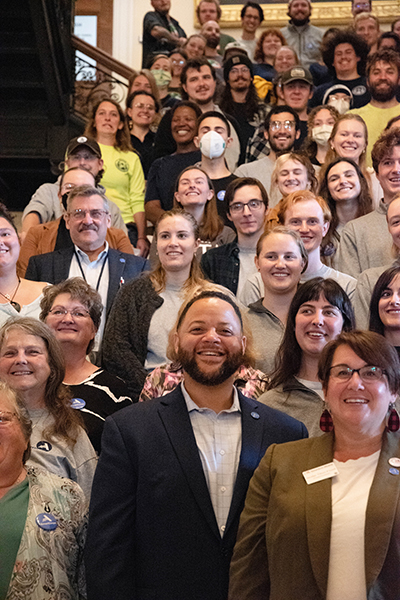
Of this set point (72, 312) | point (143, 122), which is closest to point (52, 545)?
point (72, 312)

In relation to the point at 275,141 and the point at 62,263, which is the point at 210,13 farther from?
the point at 62,263

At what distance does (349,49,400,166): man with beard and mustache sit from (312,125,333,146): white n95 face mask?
41 cm

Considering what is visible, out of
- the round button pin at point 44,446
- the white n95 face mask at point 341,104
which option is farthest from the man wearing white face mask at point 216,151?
the round button pin at point 44,446

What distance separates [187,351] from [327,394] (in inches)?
17.4

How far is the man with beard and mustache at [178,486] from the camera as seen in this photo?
2197 mm

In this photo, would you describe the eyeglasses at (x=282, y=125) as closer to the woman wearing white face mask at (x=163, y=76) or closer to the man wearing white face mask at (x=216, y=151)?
the man wearing white face mask at (x=216, y=151)

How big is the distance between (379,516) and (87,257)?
231 centimetres

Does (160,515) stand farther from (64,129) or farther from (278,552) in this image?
(64,129)

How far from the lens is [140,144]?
20.4ft

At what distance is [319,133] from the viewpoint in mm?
5203

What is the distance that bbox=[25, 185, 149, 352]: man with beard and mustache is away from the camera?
13.0 ft

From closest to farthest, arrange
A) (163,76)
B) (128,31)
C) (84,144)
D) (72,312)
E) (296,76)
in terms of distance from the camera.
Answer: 1. (72,312)
2. (84,144)
3. (296,76)
4. (163,76)
5. (128,31)

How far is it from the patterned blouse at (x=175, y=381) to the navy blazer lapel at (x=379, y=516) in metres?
0.86

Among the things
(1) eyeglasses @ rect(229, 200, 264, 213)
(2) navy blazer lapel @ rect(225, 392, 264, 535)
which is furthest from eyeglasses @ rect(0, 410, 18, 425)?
(1) eyeglasses @ rect(229, 200, 264, 213)
